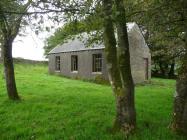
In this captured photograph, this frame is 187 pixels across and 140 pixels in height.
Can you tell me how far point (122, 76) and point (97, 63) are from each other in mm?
22771


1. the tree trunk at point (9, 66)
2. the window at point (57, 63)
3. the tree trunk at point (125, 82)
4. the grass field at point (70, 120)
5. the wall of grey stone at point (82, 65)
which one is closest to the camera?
the tree trunk at point (125, 82)

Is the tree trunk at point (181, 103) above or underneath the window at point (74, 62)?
underneath

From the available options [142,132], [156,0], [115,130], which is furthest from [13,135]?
[156,0]

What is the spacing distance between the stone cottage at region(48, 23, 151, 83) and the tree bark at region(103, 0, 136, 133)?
2071 cm

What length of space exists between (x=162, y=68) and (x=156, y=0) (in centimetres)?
4021

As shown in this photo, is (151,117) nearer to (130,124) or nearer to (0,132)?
(130,124)

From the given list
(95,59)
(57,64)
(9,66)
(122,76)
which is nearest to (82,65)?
(95,59)

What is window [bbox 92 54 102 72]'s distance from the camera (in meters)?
32.3

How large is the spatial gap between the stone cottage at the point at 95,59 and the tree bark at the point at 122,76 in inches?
816

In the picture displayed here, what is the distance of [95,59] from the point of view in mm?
32906

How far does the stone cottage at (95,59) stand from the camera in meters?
32.2

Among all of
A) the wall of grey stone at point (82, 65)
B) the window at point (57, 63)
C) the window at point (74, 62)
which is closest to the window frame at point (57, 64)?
the window at point (57, 63)

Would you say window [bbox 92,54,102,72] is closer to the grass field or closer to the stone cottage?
the stone cottage

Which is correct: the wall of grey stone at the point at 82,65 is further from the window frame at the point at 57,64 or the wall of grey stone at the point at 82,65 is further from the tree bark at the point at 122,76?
the tree bark at the point at 122,76
